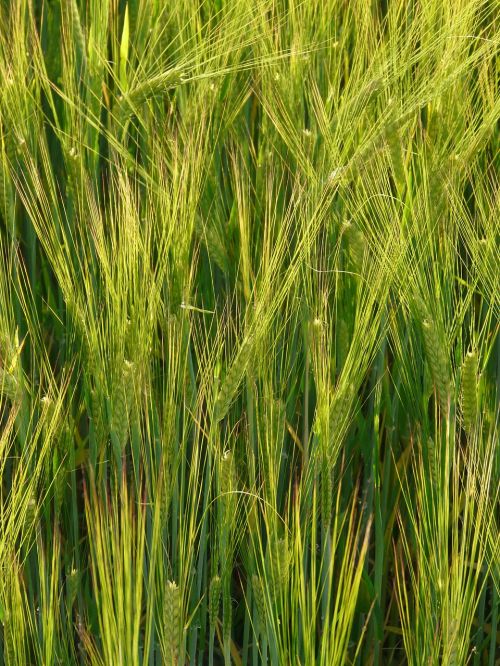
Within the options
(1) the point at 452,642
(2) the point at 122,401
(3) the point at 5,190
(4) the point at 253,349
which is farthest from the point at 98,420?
(1) the point at 452,642

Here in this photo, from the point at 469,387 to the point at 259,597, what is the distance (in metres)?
0.30

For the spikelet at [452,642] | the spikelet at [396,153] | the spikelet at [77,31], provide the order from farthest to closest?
the spikelet at [77,31] < the spikelet at [396,153] < the spikelet at [452,642]

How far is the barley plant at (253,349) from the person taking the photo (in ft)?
3.09

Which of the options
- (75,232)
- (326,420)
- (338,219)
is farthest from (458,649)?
(75,232)

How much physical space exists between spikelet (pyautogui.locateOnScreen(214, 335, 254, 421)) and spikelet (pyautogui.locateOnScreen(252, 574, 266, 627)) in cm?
17

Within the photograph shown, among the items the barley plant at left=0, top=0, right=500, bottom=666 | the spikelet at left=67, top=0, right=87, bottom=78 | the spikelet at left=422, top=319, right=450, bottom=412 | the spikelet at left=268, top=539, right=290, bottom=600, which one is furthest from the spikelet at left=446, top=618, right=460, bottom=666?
the spikelet at left=67, top=0, right=87, bottom=78

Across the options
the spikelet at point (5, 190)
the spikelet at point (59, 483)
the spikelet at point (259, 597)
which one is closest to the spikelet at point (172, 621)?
the spikelet at point (259, 597)

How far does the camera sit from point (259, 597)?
988 mm

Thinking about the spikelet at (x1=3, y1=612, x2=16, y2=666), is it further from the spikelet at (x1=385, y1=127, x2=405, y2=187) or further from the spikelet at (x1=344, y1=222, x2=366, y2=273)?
the spikelet at (x1=385, y1=127, x2=405, y2=187)

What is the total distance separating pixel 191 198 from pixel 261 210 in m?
0.16

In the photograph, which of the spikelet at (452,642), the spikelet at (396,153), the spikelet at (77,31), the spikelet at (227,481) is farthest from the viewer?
the spikelet at (77,31)

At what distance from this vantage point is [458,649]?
893 mm

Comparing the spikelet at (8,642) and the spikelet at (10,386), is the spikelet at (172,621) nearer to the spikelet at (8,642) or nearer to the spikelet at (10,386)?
the spikelet at (8,642)

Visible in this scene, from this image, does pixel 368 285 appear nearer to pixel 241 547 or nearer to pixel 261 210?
pixel 261 210
